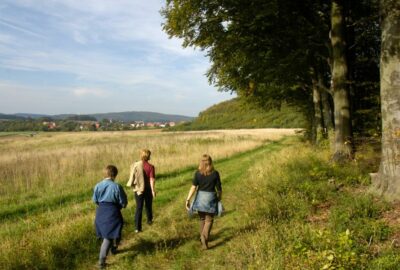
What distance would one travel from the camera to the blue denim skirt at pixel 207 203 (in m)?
7.48

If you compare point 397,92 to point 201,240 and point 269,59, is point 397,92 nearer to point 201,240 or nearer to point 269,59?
point 201,240

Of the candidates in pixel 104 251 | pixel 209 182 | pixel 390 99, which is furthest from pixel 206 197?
pixel 390 99

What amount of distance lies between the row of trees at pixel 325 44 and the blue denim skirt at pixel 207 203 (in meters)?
3.49

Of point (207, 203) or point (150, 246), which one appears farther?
point (150, 246)

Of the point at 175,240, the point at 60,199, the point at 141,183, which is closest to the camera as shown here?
the point at 175,240

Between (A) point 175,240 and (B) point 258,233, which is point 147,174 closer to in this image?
(A) point 175,240

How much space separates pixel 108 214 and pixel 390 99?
6005 millimetres

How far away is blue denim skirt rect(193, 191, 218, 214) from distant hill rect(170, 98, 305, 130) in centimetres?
7057

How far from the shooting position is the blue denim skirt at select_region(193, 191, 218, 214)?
24.5 feet

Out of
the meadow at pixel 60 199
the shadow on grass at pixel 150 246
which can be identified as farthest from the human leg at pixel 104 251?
the shadow on grass at pixel 150 246

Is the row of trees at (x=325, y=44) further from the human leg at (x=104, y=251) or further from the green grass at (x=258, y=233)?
the human leg at (x=104, y=251)

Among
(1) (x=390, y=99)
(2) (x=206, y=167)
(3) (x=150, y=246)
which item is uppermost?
(1) (x=390, y=99)

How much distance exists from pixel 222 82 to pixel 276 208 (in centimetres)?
1512

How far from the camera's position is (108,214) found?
6.91 meters
